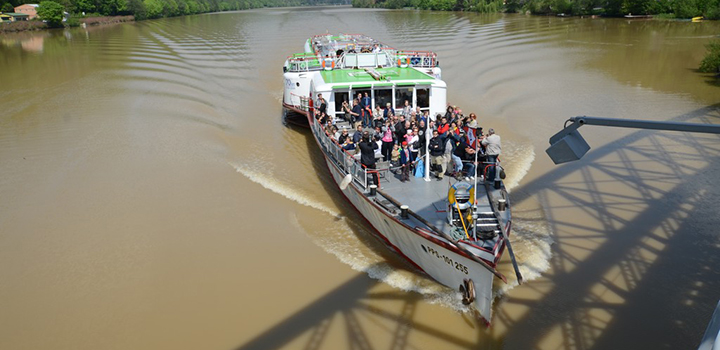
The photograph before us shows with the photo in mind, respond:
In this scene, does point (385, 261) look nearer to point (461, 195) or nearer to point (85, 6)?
point (461, 195)

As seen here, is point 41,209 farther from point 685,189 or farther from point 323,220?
point 685,189

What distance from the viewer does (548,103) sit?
25.2m

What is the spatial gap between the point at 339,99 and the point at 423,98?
284 cm

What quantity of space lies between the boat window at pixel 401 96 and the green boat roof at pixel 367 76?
1.28 ft

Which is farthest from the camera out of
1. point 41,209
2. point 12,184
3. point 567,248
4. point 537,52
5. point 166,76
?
point 537,52

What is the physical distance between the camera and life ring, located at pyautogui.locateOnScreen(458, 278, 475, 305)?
9.77 metres

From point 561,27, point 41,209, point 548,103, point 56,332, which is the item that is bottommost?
point 56,332

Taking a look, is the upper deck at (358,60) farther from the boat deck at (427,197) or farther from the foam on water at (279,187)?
the boat deck at (427,197)

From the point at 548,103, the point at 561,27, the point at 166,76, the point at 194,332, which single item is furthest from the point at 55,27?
the point at 194,332

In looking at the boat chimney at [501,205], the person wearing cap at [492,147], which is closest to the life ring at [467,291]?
the boat chimney at [501,205]

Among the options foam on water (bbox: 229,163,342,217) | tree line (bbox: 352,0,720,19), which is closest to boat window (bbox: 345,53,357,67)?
foam on water (bbox: 229,163,342,217)

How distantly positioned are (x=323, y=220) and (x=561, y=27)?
51.2 m

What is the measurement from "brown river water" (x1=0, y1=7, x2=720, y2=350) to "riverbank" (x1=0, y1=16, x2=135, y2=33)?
54007mm

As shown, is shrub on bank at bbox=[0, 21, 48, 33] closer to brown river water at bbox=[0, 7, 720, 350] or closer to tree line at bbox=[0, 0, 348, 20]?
tree line at bbox=[0, 0, 348, 20]
